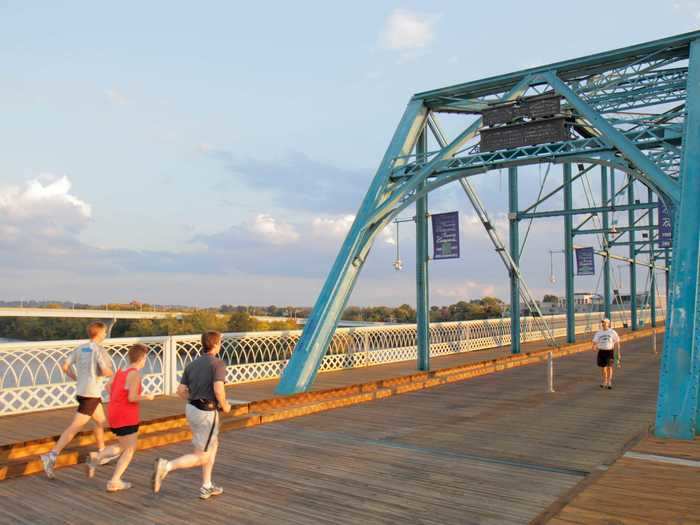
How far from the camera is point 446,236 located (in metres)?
16.1

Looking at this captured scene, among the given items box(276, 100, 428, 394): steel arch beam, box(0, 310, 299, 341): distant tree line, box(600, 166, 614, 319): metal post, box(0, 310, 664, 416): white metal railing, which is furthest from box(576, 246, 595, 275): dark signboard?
box(0, 310, 299, 341): distant tree line

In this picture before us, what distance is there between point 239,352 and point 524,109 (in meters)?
9.61

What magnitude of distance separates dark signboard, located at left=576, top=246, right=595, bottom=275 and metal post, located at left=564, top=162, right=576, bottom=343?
7.34 ft

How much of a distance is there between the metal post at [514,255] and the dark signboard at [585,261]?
7.47 meters

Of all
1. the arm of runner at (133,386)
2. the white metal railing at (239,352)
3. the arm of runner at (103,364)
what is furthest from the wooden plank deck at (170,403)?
the arm of runner at (133,386)

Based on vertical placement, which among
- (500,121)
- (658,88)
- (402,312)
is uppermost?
(658,88)

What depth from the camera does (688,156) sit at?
33.3 ft

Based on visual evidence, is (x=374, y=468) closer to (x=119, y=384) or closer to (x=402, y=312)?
(x=119, y=384)

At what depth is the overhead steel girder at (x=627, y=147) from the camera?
34.0 ft

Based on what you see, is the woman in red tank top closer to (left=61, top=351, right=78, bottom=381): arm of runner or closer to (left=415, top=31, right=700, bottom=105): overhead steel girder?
(left=61, top=351, right=78, bottom=381): arm of runner

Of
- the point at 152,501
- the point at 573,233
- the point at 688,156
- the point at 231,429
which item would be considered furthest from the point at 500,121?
the point at 573,233

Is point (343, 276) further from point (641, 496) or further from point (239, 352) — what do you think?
point (641, 496)

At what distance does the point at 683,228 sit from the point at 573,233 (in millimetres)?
18620

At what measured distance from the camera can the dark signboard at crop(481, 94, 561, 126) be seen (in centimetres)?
1285
